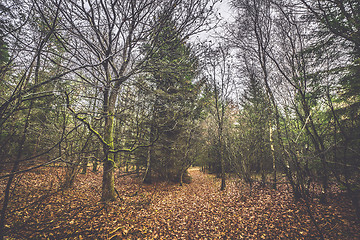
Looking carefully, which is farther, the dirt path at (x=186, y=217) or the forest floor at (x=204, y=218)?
the dirt path at (x=186, y=217)

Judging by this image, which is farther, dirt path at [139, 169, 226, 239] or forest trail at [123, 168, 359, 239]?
dirt path at [139, 169, 226, 239]

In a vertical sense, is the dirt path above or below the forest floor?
below

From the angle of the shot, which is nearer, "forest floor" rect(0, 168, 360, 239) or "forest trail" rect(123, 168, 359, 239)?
"forest floor" rect(0, 168, 360, 239)

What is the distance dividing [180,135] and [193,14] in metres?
7.33

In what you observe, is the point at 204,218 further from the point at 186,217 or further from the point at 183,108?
the point at 183,108

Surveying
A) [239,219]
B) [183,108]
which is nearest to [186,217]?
Answer: [239,219]

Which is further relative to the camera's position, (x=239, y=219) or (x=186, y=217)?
(x=186, y=217)

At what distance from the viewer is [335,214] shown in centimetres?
428

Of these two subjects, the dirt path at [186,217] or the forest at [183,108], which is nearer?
the forest at [183,108]

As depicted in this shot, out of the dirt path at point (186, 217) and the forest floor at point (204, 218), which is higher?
the forest floor at point (204, 218)

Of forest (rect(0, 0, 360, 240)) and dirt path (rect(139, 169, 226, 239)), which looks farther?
dirt path (rect(139, 169, 226, 239))

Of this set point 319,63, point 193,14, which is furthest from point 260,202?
point 193,14

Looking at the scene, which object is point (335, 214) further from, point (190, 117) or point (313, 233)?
point (190, 117)

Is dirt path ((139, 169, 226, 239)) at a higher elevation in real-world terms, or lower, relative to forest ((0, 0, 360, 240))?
lower
